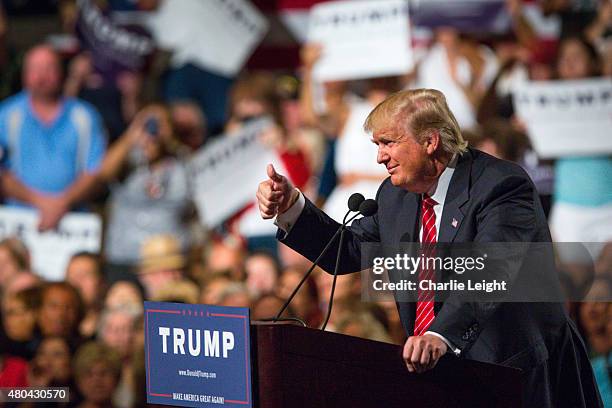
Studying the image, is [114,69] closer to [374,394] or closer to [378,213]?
[378,213]

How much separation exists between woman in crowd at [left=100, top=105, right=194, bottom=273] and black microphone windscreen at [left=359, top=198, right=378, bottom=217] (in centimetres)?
404

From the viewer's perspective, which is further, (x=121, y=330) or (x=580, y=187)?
(x=121, y=330)

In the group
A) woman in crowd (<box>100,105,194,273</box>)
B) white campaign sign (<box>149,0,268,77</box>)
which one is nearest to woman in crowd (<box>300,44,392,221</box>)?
white campaign sign (<box>149,0,268,77</box>)

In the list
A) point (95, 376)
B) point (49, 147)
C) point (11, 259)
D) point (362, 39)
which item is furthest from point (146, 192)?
point (95, 376)

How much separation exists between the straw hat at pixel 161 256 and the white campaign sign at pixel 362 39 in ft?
4.20

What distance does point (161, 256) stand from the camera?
6844 mm

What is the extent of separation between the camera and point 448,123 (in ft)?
9.54

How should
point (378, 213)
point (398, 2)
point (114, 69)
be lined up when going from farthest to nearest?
point (114, 69) → point (398, 2) → point (378, 213)

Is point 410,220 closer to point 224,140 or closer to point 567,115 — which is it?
point 567,115

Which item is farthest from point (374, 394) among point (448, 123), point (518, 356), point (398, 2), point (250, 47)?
point (250, 47)

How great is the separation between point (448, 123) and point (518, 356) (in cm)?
60

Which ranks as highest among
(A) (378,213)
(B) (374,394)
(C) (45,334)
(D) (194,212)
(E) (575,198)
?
(D) (194,212)

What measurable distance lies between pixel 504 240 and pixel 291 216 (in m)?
0.58

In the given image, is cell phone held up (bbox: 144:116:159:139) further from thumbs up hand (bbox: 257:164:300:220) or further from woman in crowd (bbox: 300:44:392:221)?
thumbs up hand (bbox: 257:164:300:220)
